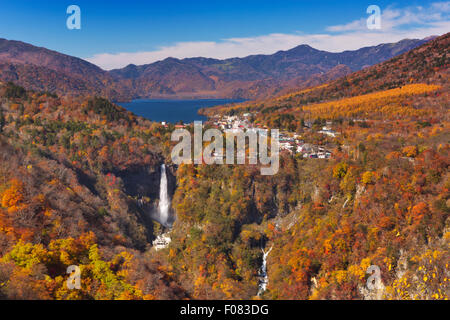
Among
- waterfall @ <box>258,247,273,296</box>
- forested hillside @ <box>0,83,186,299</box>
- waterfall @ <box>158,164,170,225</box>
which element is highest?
forested hillside @ <box>0,83,186,299</box>

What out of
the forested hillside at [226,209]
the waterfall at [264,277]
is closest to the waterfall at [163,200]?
the forested hillside at [226,209]

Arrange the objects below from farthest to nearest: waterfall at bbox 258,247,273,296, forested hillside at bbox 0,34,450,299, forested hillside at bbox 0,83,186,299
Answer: waterfall at bbox 258,247,273,296, forested hillside at bbox 0,34,450,299, forested hillside at bbox 0,83,186,299

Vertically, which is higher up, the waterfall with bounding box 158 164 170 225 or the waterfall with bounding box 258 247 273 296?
the waterfall with bounding box 158 164 170 225

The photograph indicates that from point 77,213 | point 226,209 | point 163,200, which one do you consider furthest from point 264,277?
point 163,200

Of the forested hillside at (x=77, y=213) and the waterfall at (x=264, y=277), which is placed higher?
the forested hillside at (x=77, y=213)

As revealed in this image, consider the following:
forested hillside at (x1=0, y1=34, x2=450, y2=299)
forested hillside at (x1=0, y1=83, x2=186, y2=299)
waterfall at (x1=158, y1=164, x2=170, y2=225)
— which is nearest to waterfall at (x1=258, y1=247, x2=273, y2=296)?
forested hillside at (x1=0, y1=34, x2=450, y2=299)

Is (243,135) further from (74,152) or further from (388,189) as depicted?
(388,189)

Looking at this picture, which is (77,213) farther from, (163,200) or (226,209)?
(163,200)

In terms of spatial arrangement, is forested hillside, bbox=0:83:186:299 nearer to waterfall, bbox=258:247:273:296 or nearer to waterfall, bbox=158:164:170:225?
waterfall, bbox=158:164:170:225

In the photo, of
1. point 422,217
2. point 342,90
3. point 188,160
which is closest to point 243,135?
point 188,160

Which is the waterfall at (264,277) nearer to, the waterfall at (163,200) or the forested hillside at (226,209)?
the forested hillside at (226,209)
